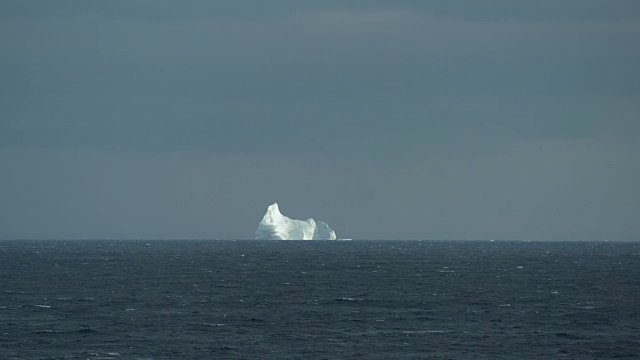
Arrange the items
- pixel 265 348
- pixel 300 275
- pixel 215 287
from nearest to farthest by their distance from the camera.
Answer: pixel 265 348, pixel 215 287, pixel 300 275

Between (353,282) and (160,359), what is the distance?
65967mm

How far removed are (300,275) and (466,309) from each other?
171 feet

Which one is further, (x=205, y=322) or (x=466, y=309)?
(x=466, y=309)

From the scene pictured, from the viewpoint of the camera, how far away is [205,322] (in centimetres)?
8350

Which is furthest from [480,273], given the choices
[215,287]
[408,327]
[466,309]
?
Result: [408,327]

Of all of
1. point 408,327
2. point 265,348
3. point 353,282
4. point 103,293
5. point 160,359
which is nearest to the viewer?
point 160,359

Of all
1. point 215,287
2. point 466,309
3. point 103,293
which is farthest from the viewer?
point 215,287

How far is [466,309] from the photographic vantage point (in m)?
94.2

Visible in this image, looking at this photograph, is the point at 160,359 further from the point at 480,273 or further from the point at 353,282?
the point at 480,273

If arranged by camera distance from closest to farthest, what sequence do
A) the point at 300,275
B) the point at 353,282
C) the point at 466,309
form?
the point at 466,309 < the point at 353,282 < the point at 300,275

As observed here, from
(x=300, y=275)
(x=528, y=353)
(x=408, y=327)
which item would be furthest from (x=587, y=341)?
(x=300, y=275)

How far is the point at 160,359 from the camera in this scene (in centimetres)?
6512

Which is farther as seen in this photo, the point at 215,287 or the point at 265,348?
the point at 215,287

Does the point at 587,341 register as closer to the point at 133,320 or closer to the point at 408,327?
the point at 408,327
